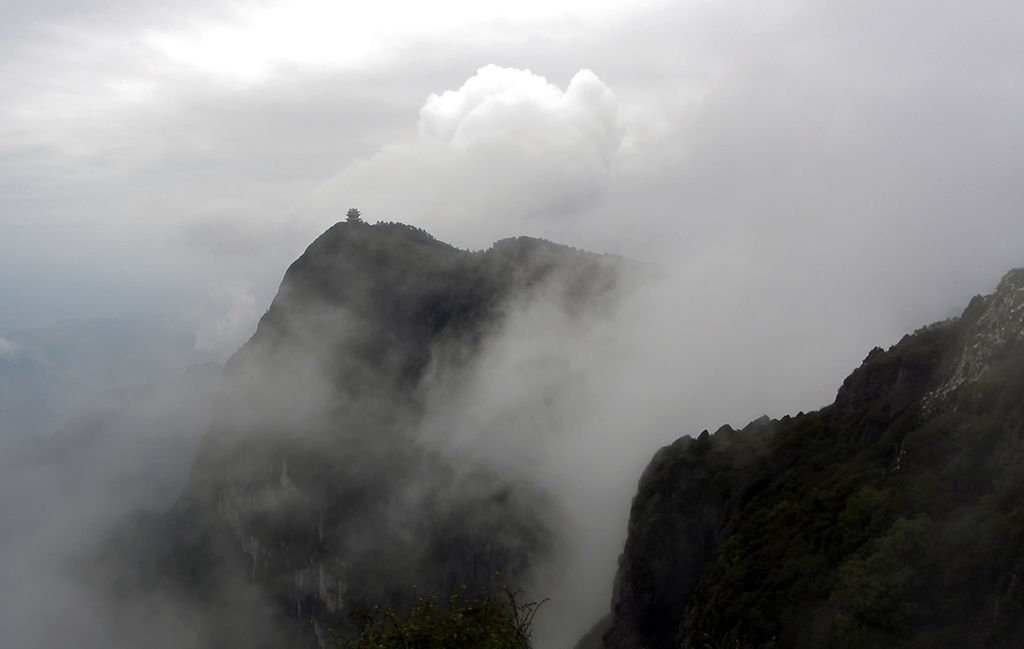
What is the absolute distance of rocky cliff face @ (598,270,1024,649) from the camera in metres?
42.6

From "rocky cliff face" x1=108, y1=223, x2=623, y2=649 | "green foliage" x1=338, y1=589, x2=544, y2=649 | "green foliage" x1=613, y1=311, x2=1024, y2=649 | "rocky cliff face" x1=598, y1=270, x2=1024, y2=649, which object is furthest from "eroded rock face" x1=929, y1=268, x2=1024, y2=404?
"rocky cliff face" x1=108, y1=223, x2=623, y2=649

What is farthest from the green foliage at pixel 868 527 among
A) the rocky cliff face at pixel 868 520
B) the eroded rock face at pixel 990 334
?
the eroded rock face at pixel 990 334

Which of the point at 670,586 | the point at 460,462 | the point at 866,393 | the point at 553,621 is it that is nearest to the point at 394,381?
the point at 460,462

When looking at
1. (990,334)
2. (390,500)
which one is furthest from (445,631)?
(390,500)

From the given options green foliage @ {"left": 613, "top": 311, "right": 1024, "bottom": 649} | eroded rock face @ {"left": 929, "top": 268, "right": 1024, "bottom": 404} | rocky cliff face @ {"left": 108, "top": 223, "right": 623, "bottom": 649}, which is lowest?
green foliage @ {"left": 613, "top": 311, "right": 1024, "bottom": 649}

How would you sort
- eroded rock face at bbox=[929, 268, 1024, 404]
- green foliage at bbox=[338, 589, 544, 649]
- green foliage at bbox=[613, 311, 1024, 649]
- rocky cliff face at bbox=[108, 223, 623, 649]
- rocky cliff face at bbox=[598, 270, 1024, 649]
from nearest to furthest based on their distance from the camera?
green foliage at bbox=[338, 589, 544, 649], green foliage at bbox=[613, 311, 1024, 649], rocky cliff face at bbox=[598, 270, 1024, 649], eroded rock face at bbox=[929, 268, 1024, 404], rocky cliff face at bbox=[108, 223, 623, 649]

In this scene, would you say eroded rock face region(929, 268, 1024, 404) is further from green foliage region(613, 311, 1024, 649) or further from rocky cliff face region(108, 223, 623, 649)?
rocky cliff face region(108, 223, 623, 649)

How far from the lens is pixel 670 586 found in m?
76.0

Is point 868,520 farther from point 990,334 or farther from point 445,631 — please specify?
point 445,631

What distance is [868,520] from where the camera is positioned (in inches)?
2041

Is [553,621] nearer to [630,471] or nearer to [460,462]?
[630,471]

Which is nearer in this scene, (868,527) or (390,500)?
(868,527)

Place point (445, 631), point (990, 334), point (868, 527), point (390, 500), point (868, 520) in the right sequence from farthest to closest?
point (390, 500), point (990, 334), point (868, 520), point (868, 527), point (445, 631)

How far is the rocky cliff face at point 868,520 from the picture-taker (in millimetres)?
42562
